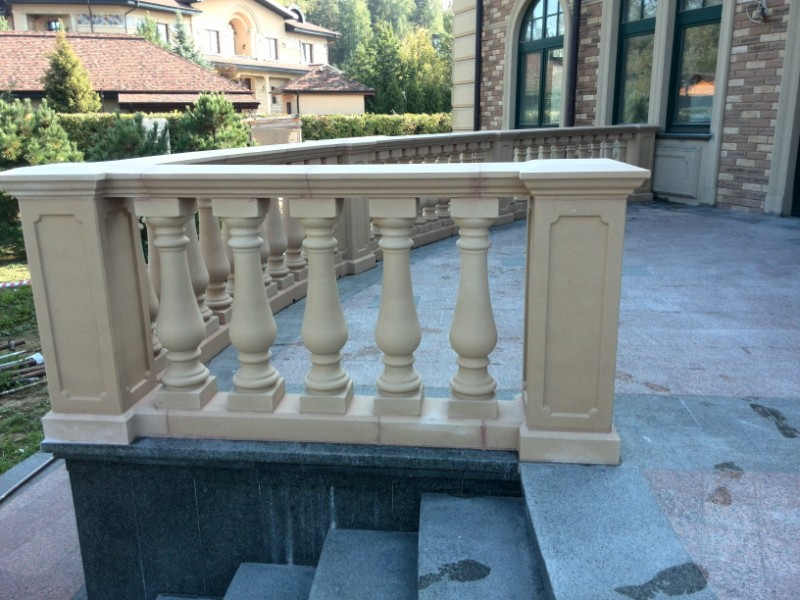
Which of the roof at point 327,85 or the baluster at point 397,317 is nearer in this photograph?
the baluster at point 397,317

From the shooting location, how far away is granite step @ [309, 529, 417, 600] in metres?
2.22

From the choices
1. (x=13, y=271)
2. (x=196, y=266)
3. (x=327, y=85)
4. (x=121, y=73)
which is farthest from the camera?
(x=327, y=85)

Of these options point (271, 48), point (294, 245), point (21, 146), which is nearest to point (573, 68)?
point (294, 245)

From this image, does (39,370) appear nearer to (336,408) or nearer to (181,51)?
(336,408)

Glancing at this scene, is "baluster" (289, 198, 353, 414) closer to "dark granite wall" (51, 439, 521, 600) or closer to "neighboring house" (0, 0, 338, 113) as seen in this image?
"dark granite wall" (51, 439, 521, 600)

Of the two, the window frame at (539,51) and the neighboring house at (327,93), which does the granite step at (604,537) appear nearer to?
the window frame at (539,51)

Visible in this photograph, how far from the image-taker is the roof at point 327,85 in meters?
44.5

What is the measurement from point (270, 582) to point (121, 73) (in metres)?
31.1

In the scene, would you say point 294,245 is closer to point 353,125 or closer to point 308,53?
point 353,125

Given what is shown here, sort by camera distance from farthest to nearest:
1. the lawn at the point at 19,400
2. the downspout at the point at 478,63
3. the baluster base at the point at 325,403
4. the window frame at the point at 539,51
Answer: the downspout at the point at 478,63 < the window frame at the point at 539,51 < the lawn at the point at 19,400 < the baluster base at the point at 325,403

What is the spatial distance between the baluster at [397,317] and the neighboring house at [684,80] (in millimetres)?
7974

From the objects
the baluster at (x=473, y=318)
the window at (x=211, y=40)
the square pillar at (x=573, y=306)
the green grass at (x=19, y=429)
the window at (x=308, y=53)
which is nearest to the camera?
the square pillar at (x=573, y=306)

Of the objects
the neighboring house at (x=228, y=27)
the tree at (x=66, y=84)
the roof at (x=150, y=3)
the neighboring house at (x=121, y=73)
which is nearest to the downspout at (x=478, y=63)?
the neighboring house at (x=121, y=73)

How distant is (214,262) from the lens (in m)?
3.68
